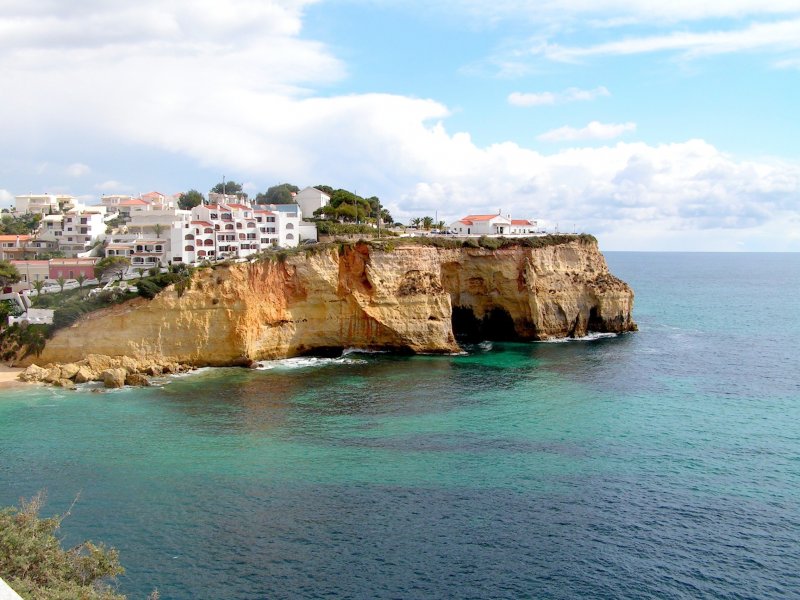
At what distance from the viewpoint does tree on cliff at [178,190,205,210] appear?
98.6 metres

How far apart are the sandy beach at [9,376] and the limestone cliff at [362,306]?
2572 mm

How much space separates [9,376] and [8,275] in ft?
58.4

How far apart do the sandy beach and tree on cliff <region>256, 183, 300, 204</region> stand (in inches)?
2178

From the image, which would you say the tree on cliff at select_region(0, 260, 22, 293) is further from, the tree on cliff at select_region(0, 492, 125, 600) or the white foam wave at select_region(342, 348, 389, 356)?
the tree on cliff at select_region(0, 492, 125, 600)

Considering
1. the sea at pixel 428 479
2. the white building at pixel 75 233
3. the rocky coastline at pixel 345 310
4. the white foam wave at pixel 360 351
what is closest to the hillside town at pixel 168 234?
the white building at pixel 75 233

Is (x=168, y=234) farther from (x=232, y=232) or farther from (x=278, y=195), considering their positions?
(x=278, y=195)

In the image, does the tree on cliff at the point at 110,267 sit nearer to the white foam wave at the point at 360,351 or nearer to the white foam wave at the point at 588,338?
the white foam wave at the point at 360,351

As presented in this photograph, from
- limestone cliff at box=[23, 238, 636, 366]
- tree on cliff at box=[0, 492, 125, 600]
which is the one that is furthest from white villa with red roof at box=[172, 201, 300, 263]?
tree on cliff at box=[0, 492, 125, 600]

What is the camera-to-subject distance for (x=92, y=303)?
56688 millimetres

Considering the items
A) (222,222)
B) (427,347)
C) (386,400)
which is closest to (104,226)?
(222,222)

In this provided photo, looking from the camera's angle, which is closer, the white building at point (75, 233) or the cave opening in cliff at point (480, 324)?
the cave opening in cliff at point (480, 324)

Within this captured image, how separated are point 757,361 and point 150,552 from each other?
5448 centimetres

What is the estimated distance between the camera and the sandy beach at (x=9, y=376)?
5100 centimetres

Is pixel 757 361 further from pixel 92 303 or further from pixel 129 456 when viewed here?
pixel 92 303
